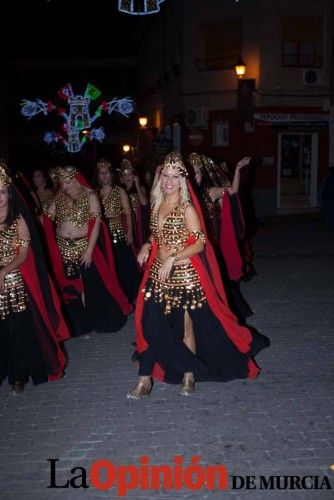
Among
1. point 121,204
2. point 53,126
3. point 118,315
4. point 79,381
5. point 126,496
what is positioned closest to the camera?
point 126,496

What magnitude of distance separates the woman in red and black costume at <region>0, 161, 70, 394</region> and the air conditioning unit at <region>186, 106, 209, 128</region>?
16.1 meters

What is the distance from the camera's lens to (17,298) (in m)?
4.64

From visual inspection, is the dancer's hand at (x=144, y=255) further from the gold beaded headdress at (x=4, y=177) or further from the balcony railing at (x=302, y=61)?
the balcony railing at (x=302, y=61)

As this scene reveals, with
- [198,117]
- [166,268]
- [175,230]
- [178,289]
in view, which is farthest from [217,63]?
[166,268]

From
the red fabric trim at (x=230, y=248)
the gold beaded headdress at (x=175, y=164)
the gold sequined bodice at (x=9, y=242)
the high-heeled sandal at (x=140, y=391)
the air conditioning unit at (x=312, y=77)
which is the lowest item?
the high-heeled sandal at (x=140, y=391)

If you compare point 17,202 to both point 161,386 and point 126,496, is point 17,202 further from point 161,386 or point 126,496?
point 126,496

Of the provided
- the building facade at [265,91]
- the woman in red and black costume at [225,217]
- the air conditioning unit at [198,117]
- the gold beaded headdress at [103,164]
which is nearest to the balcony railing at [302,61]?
the building facade at [265,91]

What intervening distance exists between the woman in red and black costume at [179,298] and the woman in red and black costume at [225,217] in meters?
2.06

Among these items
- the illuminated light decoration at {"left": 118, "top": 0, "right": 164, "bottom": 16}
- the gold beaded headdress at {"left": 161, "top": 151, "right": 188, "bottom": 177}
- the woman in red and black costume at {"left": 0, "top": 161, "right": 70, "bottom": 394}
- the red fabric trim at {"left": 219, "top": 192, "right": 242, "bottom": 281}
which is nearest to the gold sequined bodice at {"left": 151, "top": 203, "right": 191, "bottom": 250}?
the gold beaded headdress at {"left": 161, "top": 151, "right": 188, "bottom": 177}

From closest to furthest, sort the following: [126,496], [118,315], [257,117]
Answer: [126,496] → [118,315] → [257,117]

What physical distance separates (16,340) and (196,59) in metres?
17.5

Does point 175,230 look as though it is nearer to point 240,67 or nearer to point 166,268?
point 166,268

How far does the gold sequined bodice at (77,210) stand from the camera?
244 inches

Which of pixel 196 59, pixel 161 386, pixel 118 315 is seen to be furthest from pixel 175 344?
pixel 196 59
